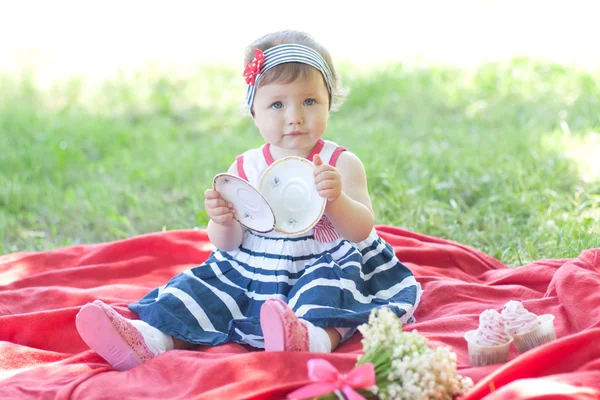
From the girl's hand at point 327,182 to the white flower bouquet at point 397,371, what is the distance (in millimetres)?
498

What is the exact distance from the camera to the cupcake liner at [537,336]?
211 cm

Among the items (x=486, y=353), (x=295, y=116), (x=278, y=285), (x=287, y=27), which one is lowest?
(x=486, y=353)

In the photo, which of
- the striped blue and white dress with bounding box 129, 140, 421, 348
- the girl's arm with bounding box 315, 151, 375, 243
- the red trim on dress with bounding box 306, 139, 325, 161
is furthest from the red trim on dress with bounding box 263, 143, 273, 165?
the girl's arm with bounding box 315, 151, 375, 243

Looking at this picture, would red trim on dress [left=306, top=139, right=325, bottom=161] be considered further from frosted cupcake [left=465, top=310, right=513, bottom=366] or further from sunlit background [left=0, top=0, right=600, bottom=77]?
sunlit background [left=0, top=0, right=600, bottom=77]

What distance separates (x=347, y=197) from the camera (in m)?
2.38

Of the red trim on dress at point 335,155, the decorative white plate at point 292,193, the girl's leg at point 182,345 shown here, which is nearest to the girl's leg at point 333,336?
the decorative white plate at point 292,193

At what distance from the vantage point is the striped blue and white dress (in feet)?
7.68

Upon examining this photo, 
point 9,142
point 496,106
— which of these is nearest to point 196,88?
point 9,142

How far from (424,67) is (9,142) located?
3.33 meters

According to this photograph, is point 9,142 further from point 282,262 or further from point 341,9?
point 341,9

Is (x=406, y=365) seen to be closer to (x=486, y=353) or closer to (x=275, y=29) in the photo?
(x=486, y=353)

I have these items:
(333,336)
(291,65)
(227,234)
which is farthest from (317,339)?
(291,65)

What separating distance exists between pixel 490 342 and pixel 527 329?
133 mm

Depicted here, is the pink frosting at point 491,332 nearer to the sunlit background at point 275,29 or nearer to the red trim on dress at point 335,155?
the red trim on dress at point 335,155
